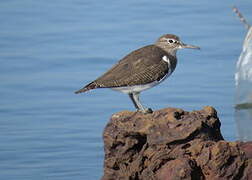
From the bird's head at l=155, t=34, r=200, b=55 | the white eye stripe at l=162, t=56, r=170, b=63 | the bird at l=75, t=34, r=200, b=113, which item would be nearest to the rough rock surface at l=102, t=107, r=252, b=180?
the bird at l=75, t=34, r=200, b=113

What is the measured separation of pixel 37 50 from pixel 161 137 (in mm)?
6599

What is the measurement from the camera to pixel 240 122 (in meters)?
11.8

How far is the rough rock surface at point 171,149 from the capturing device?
783cm

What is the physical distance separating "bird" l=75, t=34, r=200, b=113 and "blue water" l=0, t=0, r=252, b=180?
3.62ft

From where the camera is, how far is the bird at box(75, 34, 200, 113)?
10352 millimetres

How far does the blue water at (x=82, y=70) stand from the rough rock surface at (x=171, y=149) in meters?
2.44

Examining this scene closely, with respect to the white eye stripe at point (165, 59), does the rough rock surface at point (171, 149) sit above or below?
below

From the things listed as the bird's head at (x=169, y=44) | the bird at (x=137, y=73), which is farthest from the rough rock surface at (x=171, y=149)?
the bird's head at (x=169, y=44)

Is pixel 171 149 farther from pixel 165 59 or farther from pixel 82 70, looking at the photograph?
pixel 82 70

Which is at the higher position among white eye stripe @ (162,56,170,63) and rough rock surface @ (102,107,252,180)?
white eye stripe @ (162,56,170,63)

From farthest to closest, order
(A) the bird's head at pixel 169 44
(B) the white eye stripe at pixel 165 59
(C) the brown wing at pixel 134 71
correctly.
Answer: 1. (A) the bird's head at pixel 169 44
2. (B) the white eye stripe at pixel 165 59
3. (C) the brown wing at pixel 134 71

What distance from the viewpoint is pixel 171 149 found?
812 cm

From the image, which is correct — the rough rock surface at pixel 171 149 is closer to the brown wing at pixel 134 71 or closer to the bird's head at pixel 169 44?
the brown wing at pixel 134 71

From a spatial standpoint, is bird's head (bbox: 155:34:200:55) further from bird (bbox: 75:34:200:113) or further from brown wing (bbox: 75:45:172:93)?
brown wing (bbox: 75:45:172:93)
